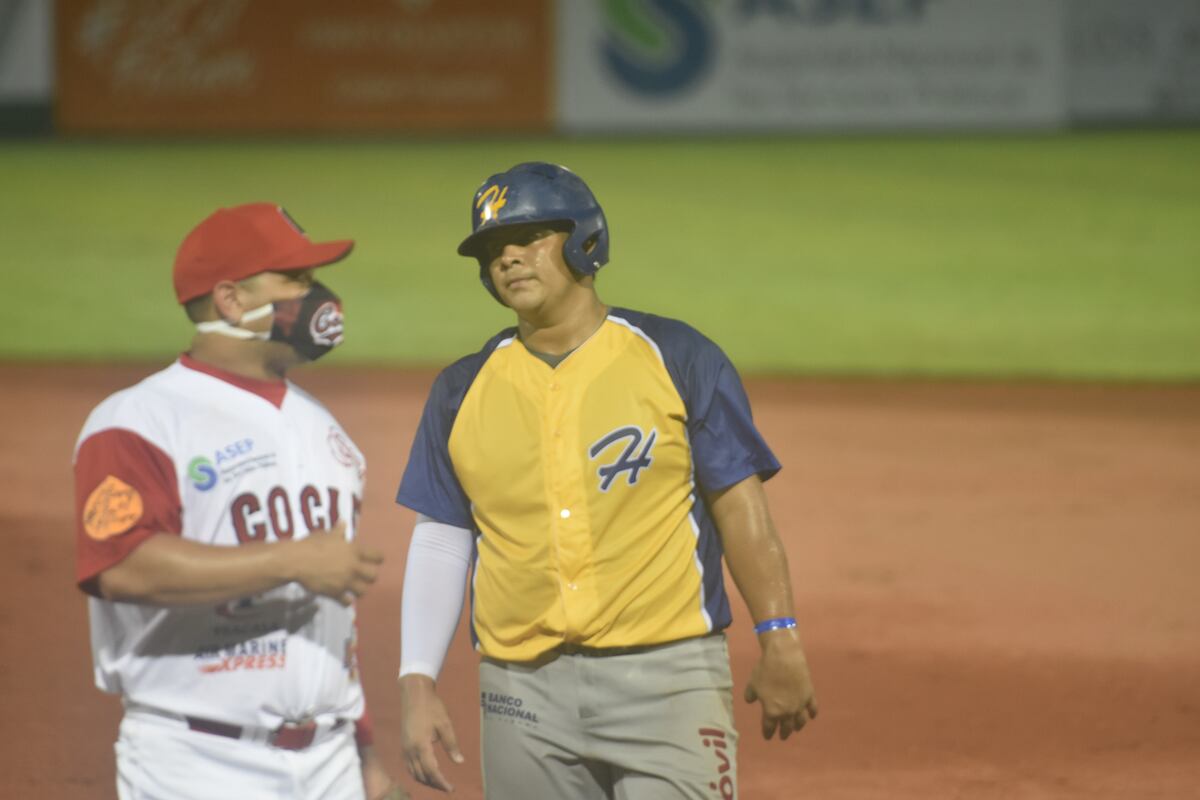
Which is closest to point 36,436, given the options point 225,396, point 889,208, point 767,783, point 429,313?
point 429,313

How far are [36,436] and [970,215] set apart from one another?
12046mm

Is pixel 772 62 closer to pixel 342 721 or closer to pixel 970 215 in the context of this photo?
pixel 970 215

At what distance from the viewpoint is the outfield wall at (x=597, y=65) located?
23.8m

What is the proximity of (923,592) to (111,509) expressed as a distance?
5.83 metres

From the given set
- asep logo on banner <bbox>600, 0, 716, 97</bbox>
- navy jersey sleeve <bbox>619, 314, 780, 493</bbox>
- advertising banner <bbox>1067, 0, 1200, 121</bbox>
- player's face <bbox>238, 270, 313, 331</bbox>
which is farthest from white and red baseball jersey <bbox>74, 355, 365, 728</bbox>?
advertising banner <bbox>1067, 0, 1200, 121</bbox>

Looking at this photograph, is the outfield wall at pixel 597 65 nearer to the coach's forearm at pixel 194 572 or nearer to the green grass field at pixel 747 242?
the green grass field at pixel 747 242

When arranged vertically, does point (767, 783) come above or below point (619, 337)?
below

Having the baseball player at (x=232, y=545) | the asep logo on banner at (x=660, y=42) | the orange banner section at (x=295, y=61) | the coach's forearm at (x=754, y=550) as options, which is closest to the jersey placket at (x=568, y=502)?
the coach's forearm at (x=754, y=550)

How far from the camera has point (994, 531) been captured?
381 inches

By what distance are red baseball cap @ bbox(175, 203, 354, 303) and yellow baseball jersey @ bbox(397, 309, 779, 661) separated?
45 centimetres

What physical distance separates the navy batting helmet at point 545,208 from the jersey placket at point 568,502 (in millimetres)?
284

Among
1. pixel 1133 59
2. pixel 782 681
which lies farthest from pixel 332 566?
pixel 1133 59

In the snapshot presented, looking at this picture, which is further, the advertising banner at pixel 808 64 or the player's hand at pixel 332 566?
the advertising banner at pixel 808 64

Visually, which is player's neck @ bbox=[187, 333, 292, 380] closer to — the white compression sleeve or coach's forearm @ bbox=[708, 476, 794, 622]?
the white compression sleeve
